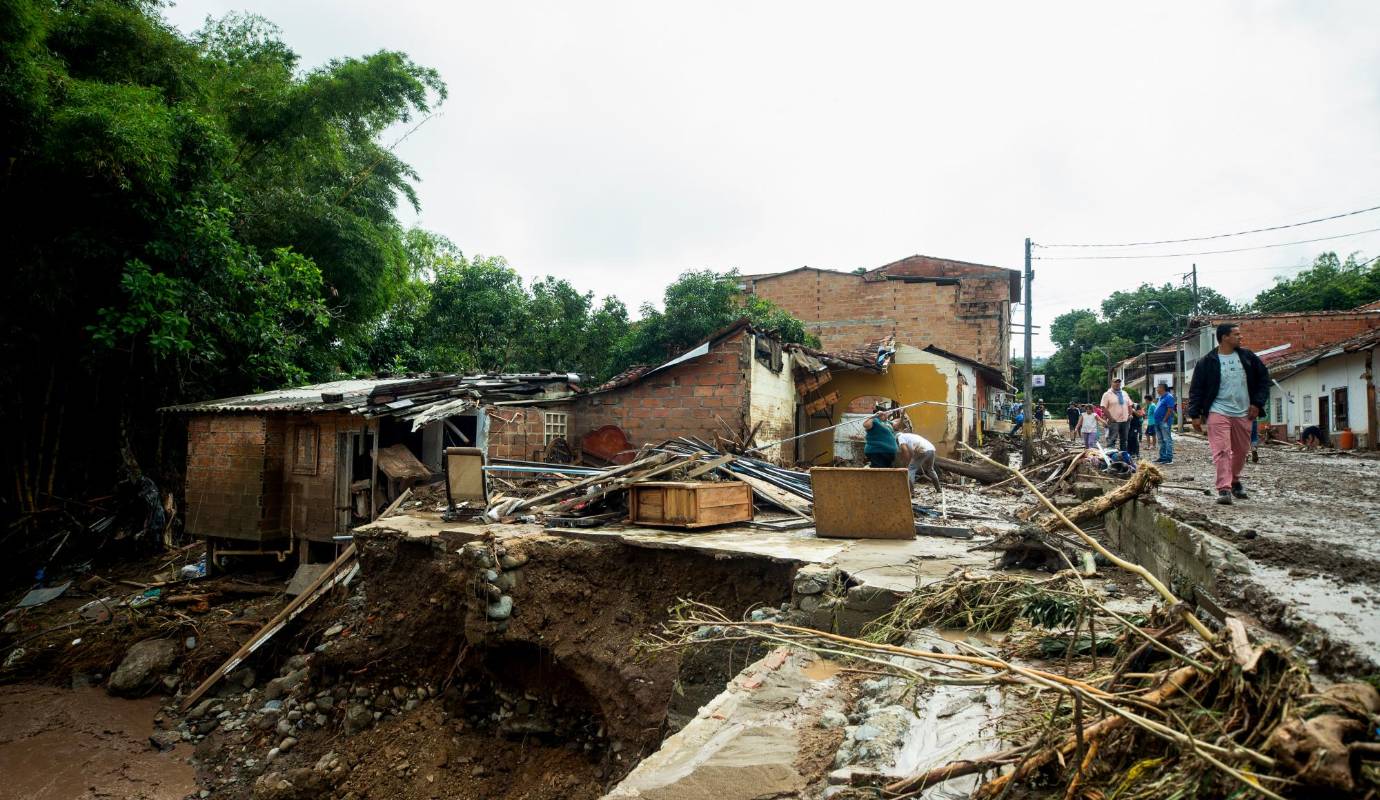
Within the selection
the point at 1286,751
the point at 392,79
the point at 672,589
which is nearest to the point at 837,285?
the point at 392,79

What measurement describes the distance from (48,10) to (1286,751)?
1552cm

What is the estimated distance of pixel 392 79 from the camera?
507 inches

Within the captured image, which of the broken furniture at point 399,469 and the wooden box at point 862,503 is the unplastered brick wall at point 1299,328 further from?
the broken furniture at point 399,469

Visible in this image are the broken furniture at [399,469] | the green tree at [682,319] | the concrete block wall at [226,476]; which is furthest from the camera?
the green tree at [682,319]

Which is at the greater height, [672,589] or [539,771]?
[672,589]

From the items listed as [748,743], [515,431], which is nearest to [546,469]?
[515,431]

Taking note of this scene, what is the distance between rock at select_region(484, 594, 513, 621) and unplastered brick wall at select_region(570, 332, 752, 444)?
5.61m

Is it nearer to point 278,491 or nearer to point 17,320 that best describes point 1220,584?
point 278,491

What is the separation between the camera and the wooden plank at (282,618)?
7951 millimetres

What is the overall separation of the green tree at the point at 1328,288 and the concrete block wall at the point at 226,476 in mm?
36364

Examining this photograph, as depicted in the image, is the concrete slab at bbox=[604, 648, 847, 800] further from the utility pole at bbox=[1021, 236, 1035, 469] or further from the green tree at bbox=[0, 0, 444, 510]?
the green tree at bbox=[0, 0, 444, 510]

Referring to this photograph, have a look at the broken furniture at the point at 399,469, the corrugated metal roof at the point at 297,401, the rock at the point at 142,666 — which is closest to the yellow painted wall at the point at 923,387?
the broken furniture at the point at 399,469

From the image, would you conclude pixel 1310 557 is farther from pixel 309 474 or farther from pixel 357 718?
pixel 309 474

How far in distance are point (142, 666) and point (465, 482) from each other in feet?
15.3
